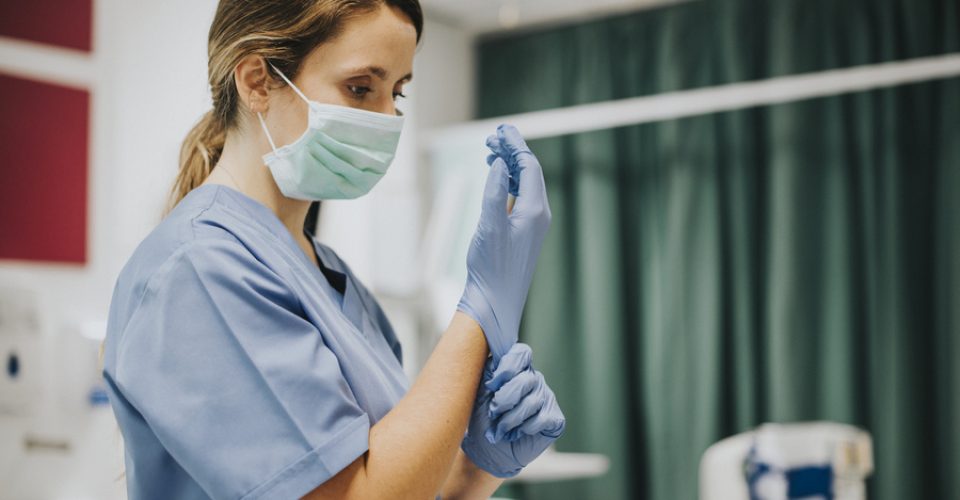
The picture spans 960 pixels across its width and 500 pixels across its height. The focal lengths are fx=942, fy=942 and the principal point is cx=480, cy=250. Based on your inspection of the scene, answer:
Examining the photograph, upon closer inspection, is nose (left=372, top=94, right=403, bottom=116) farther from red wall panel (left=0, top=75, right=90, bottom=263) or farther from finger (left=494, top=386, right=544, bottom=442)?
red wall panel (left=0, top=75, right=90, bottom=263)

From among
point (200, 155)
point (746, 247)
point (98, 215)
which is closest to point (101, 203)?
point (98, 215)

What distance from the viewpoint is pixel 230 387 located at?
2.58ft

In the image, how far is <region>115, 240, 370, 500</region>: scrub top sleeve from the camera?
776mm

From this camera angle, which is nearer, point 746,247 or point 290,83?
point 290,83

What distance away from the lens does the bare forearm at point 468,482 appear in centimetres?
103

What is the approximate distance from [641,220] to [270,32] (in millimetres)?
2740

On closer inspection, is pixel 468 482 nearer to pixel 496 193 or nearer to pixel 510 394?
pixel 510 394

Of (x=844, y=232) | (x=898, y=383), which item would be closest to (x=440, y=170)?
(x=844, y=232)

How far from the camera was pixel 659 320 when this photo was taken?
3.45 metres

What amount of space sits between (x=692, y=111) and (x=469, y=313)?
2296 millimetres

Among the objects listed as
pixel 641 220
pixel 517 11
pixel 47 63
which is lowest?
pixel 641 220

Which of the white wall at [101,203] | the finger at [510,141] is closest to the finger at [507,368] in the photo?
the finger at [510,141]

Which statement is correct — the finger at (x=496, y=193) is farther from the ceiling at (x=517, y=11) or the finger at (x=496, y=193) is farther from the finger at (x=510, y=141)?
the ceiling at (x=517, y=11)

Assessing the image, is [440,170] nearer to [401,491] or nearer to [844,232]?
[844,232]
